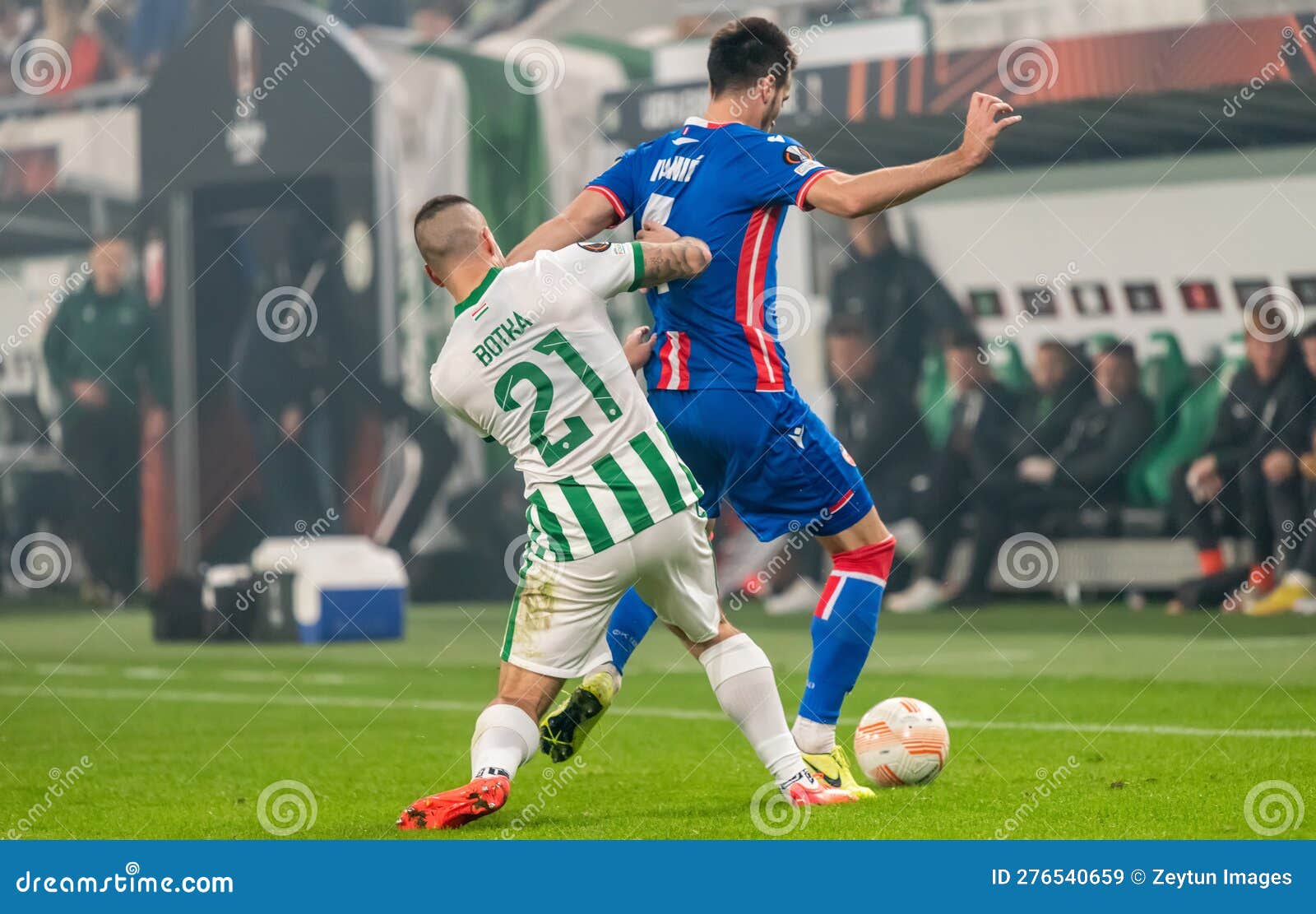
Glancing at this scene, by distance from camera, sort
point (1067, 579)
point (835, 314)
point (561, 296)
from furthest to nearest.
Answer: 1. point (835, 314)
2. point (1067, 579)
3. point (561, 296)

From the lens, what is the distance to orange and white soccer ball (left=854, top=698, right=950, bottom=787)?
5660mm

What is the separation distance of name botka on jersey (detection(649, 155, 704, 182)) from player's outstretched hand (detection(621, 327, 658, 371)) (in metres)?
0.49

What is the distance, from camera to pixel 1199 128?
1368 cm

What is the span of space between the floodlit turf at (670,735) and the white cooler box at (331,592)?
0.30m

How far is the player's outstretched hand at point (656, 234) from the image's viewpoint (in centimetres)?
515

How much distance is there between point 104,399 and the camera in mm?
18812

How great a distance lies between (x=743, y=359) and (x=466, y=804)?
1636mm

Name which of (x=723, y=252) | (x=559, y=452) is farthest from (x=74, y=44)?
(x=559, y=452)

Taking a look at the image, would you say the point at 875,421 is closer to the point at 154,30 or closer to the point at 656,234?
the point at 656,234

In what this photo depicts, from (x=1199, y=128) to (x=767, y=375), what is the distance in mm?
9338

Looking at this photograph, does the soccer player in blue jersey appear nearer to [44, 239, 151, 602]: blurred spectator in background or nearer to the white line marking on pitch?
the white line marking on pitch
